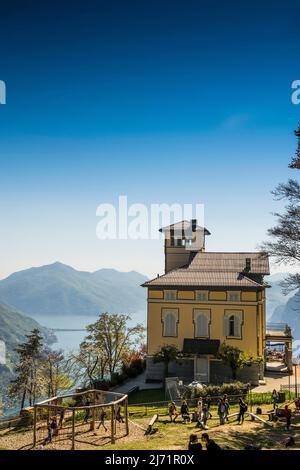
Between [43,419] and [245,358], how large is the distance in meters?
17.9

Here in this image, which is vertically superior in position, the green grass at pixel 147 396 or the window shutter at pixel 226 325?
the window shutter at pixel 226 325

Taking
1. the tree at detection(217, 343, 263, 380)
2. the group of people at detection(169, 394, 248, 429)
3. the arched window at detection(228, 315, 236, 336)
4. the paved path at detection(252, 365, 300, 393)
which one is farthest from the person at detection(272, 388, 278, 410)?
the arched window at detection(228, 315, 236, 336)

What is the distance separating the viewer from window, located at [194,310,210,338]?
39188 mm

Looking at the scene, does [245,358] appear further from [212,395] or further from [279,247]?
[279,247]

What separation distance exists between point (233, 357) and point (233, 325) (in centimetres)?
376

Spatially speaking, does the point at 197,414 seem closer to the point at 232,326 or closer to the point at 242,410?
the point at 242,410

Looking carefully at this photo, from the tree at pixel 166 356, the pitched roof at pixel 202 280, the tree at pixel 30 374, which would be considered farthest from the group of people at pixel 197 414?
the tree at pixel 30 374

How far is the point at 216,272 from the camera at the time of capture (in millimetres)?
41969

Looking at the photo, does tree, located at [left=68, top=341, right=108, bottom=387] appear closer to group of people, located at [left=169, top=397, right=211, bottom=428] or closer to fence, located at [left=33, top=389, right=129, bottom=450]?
fence, located at [left=33, top=389, right=129, bottom=450]

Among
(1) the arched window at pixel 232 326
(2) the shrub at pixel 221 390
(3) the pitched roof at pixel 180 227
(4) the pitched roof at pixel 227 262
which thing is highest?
(3) the pitched roof at pixel 180 227

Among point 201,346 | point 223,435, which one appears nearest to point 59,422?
point 223,435

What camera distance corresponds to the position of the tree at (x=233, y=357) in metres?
35.8

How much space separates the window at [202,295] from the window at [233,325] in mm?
2364

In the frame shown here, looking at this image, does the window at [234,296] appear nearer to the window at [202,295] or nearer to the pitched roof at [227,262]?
the window at [202,295]
